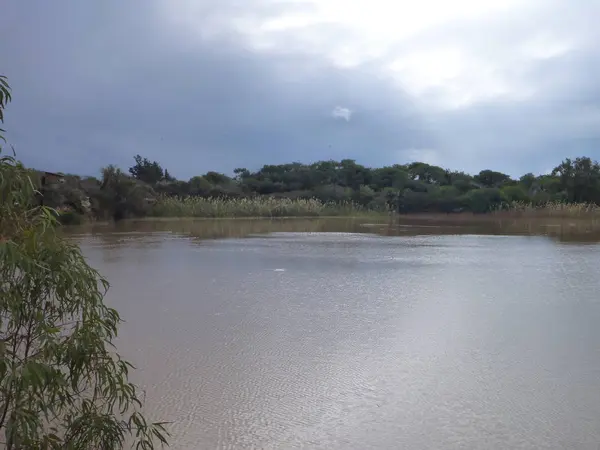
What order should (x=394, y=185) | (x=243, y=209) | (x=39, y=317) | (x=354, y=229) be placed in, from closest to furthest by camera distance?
(x=39, y=317)
(x=354, y=229)
(x=243, y=209)
(x=394, y=185)

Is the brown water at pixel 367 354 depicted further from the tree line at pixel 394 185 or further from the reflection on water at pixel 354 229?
the tree line at pixel 394 185

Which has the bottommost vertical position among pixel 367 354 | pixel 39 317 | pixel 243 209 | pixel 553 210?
pixel 367 354

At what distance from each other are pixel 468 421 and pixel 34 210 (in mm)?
2539

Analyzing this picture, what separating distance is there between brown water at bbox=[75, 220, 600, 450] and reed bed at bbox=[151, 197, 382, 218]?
23.3 m

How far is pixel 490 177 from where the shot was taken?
59281mm

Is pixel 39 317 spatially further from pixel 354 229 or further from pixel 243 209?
pixel 243 209

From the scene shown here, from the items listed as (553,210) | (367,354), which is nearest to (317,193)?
(553,210)

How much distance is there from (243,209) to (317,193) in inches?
563

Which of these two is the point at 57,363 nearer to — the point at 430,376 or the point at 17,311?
the point at 17,311

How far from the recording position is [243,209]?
114 ft

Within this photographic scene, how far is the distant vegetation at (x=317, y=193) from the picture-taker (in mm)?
28572

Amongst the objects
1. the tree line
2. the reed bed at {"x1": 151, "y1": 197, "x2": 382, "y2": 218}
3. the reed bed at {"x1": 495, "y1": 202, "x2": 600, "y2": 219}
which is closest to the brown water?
the reed bed at {"x1": 151, "y1": 197, "x2": 382, "y2": 218}

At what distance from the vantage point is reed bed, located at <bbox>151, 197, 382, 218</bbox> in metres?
32.8

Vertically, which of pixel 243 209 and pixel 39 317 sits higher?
pixel 243 209
